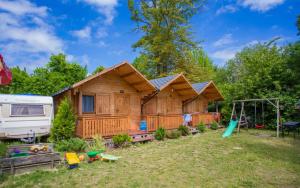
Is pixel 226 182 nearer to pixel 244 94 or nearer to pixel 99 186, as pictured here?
pixel 99 186

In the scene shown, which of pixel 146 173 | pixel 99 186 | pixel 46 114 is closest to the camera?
pixel 99 186

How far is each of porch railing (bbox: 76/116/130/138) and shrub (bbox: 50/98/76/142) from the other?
423 mm

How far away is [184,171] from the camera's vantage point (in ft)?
19.9

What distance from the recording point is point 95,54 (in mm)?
31344

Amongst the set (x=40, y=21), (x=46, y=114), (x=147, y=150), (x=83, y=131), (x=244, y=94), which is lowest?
(x=147, y=150)

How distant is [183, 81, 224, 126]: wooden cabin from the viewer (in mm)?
16031

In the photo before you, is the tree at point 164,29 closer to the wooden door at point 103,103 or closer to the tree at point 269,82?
the tree at point 269,82

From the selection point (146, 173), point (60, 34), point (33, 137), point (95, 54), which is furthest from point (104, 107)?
point (95, 54)

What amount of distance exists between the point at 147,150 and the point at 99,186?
433 cm

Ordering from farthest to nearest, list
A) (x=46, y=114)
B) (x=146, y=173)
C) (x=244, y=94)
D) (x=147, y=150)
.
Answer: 1. (x=244, y=94)
2. (x=46, y=114)
3. (x=147, y=150)
4. (x=146, y=173)

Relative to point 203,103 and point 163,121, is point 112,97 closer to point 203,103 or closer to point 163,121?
point 163,121

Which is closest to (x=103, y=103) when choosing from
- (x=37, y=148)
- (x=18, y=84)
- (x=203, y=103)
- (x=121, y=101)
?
(x=121, y=101)

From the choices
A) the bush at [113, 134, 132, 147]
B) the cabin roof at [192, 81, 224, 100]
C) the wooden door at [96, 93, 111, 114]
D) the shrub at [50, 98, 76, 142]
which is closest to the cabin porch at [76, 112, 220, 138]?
the shrub at [50, 98, 76, 142]

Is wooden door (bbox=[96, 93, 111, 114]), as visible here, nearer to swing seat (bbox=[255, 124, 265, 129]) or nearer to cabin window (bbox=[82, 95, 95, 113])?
cabin window (bbox=[82, 95, 95, 113])
